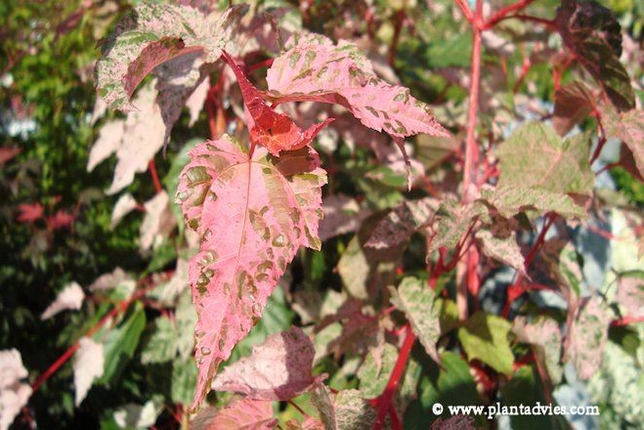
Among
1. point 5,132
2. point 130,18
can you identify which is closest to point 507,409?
point 130,18

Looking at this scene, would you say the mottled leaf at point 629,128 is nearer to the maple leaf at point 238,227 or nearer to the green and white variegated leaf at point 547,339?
the green and white variegated leaf at point 547,339

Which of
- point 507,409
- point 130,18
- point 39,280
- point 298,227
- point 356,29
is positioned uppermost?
point 130,18

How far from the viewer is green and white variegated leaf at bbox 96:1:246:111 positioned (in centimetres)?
49

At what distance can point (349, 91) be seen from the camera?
49 centimetres

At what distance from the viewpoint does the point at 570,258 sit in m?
0.98

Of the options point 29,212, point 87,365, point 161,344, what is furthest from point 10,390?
point 29,212

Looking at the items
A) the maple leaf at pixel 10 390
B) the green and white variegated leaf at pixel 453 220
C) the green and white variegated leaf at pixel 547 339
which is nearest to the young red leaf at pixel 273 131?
the green and white variegated leaf at pixel 453 220

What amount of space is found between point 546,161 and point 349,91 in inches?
18.7

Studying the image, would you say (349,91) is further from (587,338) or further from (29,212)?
(29,212)

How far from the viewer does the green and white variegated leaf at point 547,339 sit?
36.7 inches

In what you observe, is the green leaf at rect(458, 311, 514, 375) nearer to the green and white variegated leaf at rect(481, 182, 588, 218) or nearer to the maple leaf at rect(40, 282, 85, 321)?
the green and white variegated leaf at rect(481, 182, 588, 218)

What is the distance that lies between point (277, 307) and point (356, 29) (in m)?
0.90

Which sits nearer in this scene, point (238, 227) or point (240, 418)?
point (238, 227)

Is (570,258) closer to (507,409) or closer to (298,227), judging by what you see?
(507,409)
